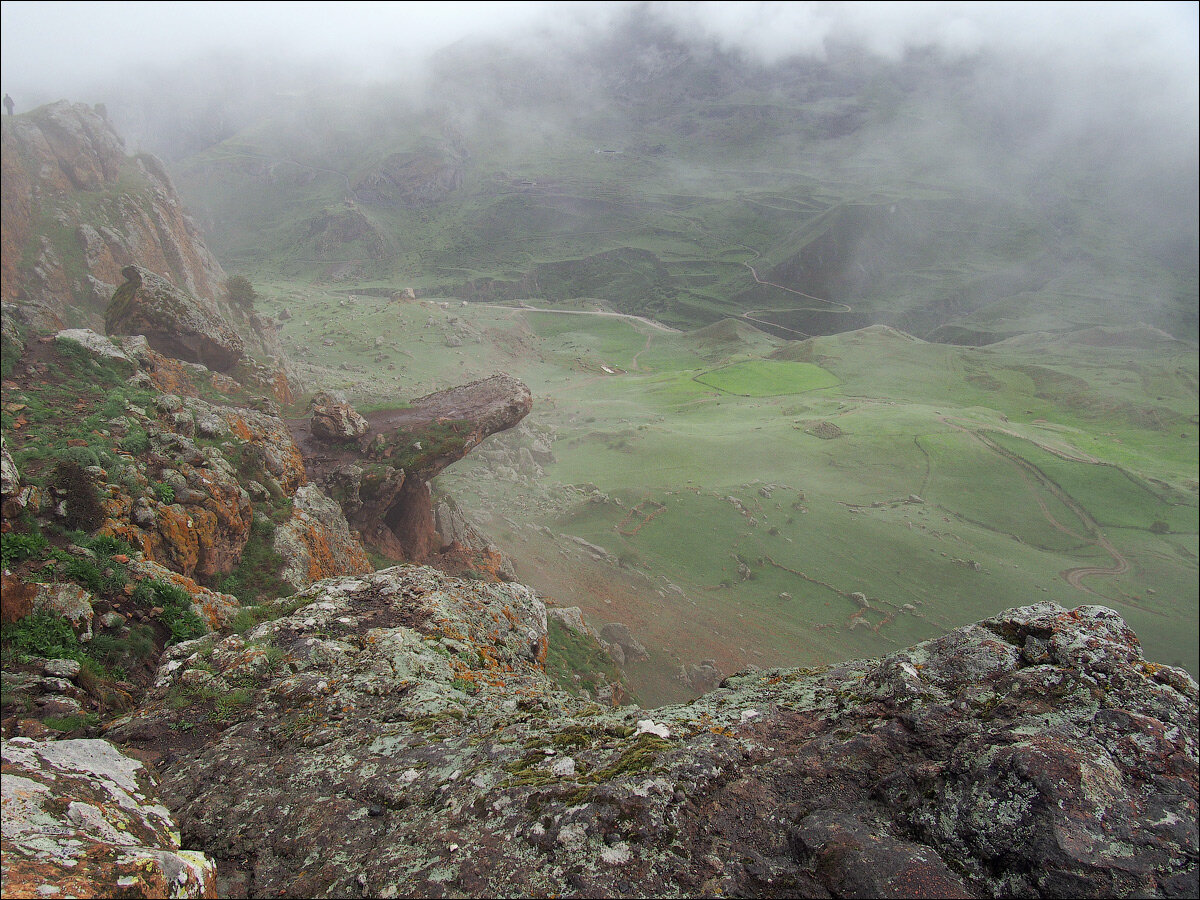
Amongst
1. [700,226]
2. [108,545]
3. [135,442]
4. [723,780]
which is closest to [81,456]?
[135,442]

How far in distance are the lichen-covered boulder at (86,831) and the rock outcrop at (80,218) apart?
36.1 m

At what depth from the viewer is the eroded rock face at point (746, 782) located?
175 inches

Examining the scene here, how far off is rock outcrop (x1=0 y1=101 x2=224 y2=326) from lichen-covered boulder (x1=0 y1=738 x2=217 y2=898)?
119 feet

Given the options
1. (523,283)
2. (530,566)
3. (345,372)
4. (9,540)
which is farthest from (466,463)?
(523,283)

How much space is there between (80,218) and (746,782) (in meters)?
52.1

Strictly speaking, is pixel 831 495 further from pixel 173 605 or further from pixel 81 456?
pixel 81 456

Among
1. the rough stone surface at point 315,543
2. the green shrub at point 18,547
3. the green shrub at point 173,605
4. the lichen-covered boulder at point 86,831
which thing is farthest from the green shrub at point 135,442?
the lichen-covered boulder at point 86,831

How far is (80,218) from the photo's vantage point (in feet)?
122

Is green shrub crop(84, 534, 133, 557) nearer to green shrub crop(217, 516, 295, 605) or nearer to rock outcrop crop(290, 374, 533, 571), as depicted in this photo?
green shrub crop(217, 516, 295, 605)

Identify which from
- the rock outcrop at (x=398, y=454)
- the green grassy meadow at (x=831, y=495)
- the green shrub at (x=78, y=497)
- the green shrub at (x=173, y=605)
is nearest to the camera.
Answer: the green shrub at (x=173, y=605)

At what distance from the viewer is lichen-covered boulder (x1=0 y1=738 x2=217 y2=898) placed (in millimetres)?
3574

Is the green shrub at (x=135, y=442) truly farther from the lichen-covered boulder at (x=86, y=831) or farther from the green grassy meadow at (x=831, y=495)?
the green grassy meadow at (x=831, y=495)

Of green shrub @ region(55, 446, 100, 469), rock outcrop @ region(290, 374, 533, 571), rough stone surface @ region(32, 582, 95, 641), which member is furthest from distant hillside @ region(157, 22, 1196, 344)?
rough stone surface @ region(32, 582, 95, 641)

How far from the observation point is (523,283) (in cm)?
12756
